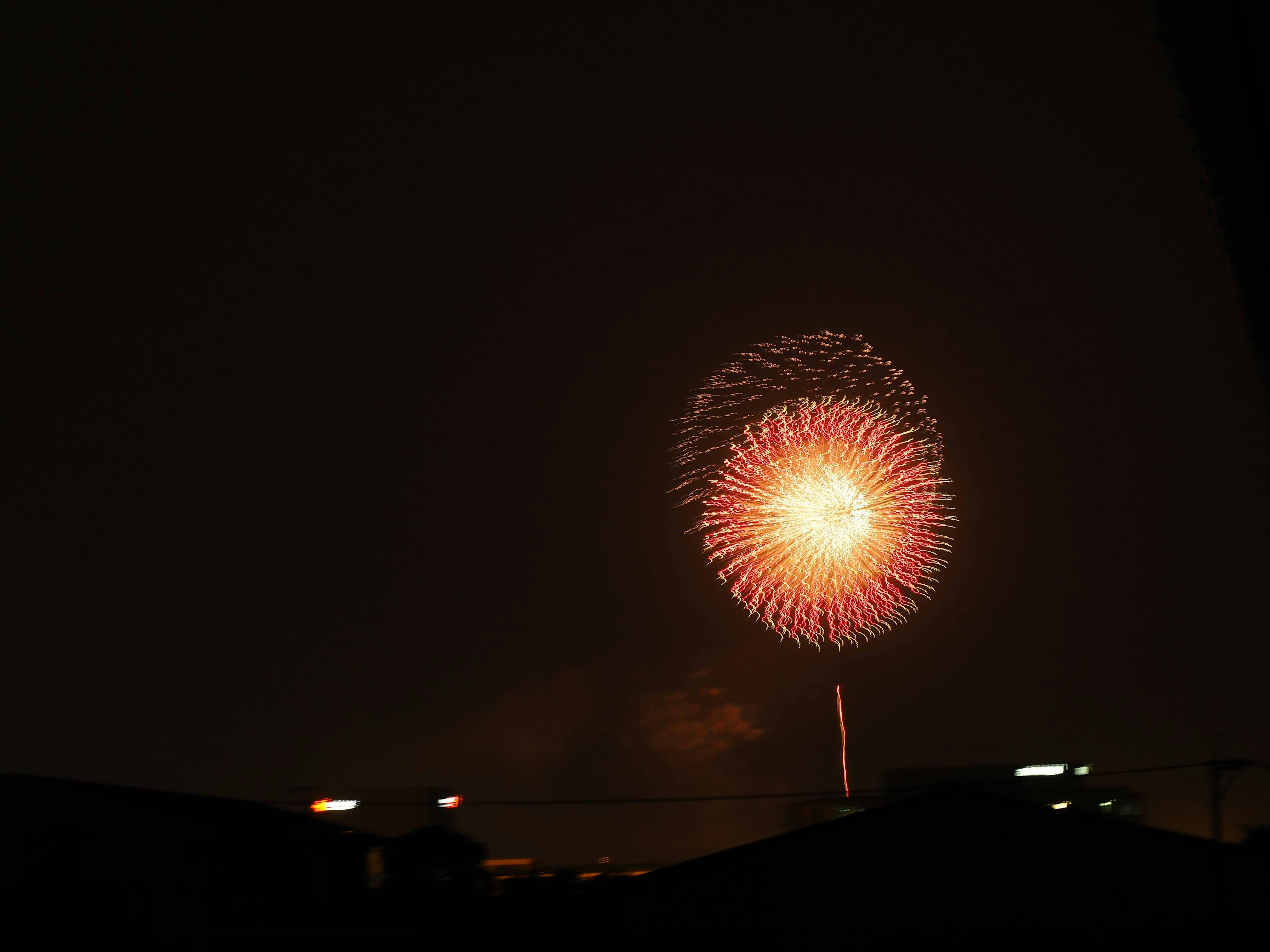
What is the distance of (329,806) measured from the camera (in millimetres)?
46812

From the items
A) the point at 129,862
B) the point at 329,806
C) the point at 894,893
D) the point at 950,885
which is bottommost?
the point at 894,893

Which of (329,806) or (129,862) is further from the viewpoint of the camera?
(329,806)

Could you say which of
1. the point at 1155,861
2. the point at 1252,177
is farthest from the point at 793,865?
the point at 1252,177

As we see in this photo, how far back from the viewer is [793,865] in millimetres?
28578

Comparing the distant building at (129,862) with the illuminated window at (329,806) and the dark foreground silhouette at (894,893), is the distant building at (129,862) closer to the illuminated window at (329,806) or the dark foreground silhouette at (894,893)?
the dark foreground silhouette at (894,893)

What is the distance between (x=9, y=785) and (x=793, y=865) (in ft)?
65.5

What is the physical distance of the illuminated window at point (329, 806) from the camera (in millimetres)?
46531

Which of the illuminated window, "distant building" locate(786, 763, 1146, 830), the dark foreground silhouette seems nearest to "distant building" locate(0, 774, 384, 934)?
the dark foreground silhouette

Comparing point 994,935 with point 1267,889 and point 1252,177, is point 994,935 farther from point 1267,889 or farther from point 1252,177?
point 1252,177

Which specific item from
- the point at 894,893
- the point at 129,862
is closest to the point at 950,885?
the point at 894,893

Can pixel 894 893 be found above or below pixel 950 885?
below

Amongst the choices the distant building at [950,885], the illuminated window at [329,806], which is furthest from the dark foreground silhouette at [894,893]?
the illuminated window at [329,806]

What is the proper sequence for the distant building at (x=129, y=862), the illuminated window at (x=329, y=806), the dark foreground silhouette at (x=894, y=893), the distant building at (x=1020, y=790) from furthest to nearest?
the distant building at (x=1020, y=790), the illuminated window at (x=329, y=806), the distant building at (x=129, y=862), the dark foreground silhouette at (x=894, y=893)

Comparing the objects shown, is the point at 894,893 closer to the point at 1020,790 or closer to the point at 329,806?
the point at 329,806
